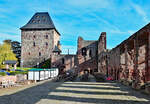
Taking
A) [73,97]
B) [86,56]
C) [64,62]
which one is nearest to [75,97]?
[73,97]

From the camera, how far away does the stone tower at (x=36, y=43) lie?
4116 centimetres

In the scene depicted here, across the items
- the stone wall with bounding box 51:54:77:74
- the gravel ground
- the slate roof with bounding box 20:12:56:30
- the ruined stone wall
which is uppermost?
the slate roof with bounding box 20:12:56:30

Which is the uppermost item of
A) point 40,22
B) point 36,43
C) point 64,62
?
point 40,22

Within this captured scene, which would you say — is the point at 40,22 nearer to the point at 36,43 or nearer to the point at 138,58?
the point at 36,43

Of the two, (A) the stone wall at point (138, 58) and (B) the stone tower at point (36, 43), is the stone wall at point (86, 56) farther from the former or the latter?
(A) the stone wall at point (138, 58)

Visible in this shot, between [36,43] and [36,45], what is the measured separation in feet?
1.70

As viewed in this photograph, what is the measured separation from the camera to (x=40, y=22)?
4322 centimetres

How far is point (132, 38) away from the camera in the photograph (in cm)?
1201

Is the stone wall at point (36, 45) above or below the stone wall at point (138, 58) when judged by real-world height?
above

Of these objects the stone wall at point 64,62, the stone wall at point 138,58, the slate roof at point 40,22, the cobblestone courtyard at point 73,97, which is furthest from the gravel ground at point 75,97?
the slate roof at point 40,22

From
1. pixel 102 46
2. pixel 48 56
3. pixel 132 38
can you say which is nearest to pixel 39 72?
pixel 132 38

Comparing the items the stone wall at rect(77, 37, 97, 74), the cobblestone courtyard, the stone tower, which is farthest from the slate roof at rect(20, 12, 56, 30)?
the cobblestone courtyard

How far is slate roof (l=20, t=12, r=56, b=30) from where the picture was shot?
→ 4181cm

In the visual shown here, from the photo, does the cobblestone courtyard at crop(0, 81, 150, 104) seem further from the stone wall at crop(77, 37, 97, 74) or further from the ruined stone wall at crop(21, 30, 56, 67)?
the ruined stone wall at crop(21, 30, 56, 67)
